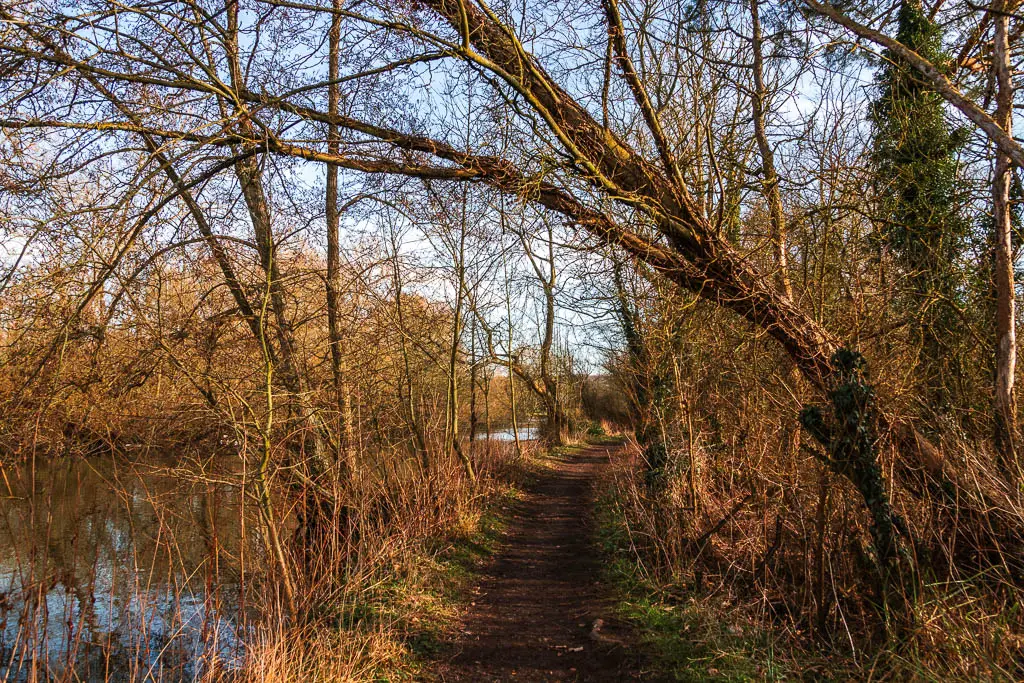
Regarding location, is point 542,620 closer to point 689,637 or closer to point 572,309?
point 689,637

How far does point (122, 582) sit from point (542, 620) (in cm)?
555

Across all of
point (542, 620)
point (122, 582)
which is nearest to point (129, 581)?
point (122, 582)

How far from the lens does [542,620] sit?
6164mm

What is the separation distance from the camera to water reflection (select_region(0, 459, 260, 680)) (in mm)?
4500

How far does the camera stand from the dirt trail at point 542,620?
5.06 meters

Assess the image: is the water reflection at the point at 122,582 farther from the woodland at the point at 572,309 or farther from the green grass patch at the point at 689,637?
the green grass patch at the point at 689,637

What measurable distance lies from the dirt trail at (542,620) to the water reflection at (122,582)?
2.00 m

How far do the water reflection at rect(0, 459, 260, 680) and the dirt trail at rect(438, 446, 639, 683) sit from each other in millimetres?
2001

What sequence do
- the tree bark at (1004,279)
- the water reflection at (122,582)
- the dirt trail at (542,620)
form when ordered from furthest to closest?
1. the tree bark at (1004,279)
2. the dirt trail at (542,620)
3. the water reflection at (122,582)

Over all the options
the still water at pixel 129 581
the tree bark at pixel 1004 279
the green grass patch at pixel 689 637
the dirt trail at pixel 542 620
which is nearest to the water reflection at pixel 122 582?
the still water at pixel 129 581

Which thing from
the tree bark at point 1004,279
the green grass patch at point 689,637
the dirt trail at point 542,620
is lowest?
the dirt trail at point 542,620

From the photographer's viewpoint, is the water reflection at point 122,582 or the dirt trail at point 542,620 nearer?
the water reflection at point 122,582

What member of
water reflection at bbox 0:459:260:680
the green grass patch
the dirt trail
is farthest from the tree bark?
water reflection at bbox 0:459:260:680

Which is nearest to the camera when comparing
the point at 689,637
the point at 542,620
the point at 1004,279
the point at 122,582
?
the point at 689,637
